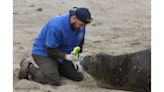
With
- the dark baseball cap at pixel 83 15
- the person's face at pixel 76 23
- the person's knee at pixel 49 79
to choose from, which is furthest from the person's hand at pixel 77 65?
the dark baseball cap at pixel 83 15

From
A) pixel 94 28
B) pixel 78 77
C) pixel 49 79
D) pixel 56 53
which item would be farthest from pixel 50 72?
pixel 94 28

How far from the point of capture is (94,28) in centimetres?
873

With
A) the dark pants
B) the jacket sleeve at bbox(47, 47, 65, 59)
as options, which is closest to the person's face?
the jacket sleeve at bbox(47, 47, 65, 59)

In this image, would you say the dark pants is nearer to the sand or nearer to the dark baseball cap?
the sand

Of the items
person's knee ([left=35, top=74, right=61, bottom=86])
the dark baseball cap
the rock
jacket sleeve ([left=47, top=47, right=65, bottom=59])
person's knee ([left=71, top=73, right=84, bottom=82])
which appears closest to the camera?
the rock

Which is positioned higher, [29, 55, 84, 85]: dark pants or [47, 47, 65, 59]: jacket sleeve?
[47, 47, 65, 59]: jacket sleeve

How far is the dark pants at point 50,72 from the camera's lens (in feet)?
17.6

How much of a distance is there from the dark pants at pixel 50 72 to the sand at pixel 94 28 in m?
0.10

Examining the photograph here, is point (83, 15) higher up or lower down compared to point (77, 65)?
higher up

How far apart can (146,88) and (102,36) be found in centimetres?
331

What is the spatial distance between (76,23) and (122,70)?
0.71 m

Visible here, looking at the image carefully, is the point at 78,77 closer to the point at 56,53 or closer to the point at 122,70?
the point at 56,53

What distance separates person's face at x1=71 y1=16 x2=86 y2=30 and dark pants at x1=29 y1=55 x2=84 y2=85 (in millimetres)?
523

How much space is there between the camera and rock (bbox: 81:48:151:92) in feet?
16.0
